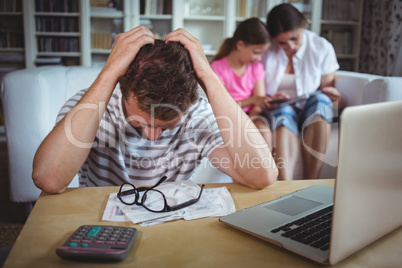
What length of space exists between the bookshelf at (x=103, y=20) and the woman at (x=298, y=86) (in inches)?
53.9

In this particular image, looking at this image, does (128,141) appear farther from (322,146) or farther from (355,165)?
(322,146)

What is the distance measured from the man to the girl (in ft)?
4.07

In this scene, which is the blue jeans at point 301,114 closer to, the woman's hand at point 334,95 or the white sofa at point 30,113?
the woman's hand at point 334,95

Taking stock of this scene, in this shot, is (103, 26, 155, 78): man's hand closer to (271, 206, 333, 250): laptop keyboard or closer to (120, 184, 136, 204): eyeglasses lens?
(120, 184, 136, 204): eyeglasses lens

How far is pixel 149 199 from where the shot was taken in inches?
31.0

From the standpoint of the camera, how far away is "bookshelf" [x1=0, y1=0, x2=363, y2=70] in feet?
12.1

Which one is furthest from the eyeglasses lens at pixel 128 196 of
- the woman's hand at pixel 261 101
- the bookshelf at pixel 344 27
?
the bookshelf at pixel 344 27

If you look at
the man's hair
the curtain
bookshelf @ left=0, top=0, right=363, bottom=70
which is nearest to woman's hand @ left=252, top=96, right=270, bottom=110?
the man's hair

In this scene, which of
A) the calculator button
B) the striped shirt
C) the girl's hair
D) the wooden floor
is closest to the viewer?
the calculator button

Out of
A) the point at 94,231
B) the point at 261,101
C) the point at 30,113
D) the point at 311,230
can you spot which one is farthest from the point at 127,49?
the point at 261,101

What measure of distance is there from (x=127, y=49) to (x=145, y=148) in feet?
0.94

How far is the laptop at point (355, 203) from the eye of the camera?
0.49 m

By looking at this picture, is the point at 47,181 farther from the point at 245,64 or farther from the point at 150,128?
the point at 245,64

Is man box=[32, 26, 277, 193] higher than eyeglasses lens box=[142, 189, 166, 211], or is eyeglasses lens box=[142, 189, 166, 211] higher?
man box=[32, 26, 277, 193]
